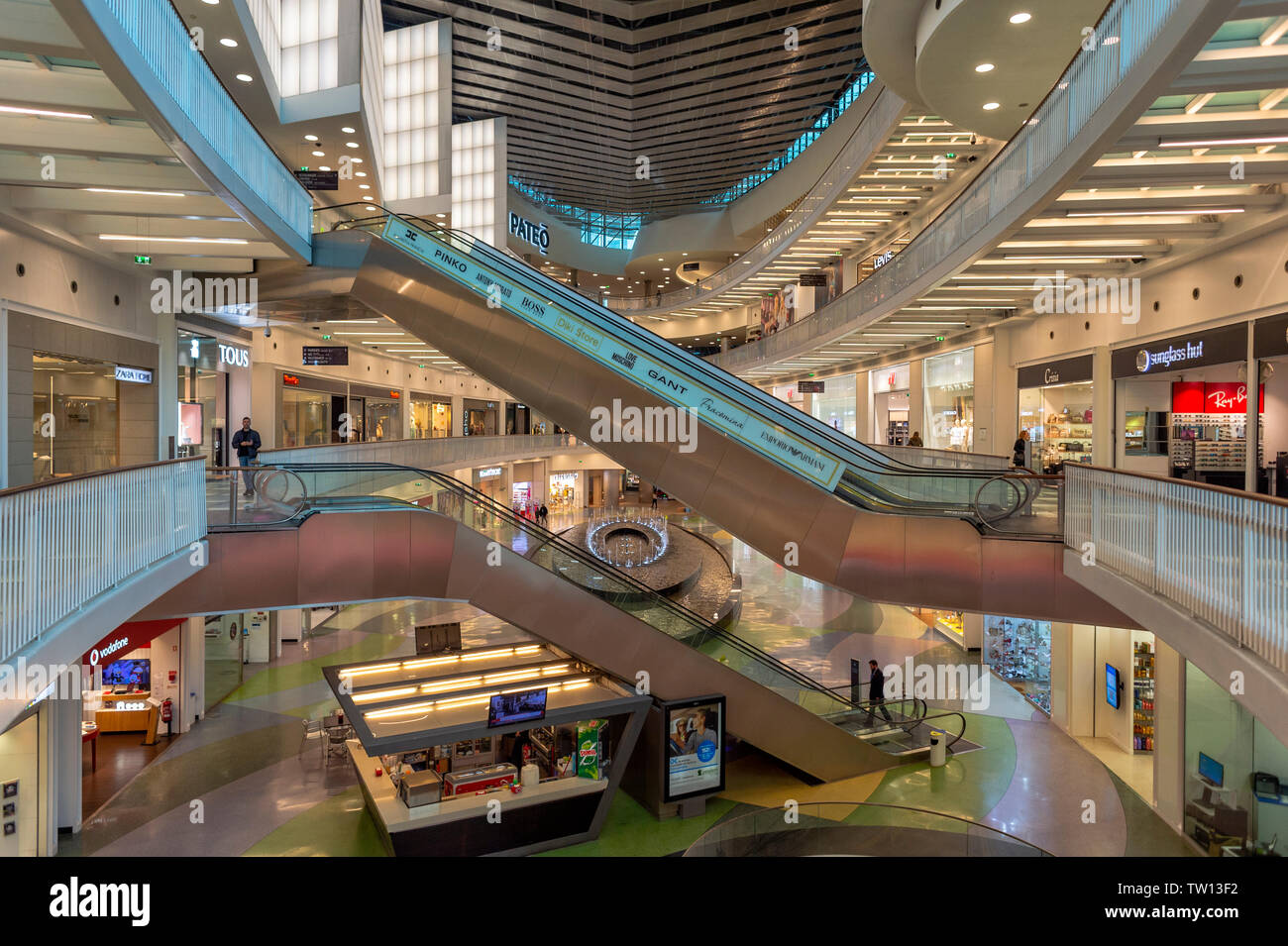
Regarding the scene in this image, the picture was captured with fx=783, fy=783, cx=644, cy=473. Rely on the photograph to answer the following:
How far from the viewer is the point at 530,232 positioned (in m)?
42.7

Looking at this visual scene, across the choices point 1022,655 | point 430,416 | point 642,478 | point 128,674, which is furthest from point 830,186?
point 128,674

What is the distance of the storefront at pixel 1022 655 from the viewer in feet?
58.6

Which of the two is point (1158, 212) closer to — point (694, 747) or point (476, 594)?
point (694, 747)

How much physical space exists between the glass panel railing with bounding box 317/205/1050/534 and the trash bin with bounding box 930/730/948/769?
503cm

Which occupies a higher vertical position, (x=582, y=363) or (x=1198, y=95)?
(x=1198, y=95)

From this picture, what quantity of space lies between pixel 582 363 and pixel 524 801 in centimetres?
694

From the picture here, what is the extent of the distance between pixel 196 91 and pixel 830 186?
19234 mm

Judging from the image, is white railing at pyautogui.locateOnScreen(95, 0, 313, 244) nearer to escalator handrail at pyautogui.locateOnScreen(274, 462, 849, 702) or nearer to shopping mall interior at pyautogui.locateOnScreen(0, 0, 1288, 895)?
shopping mall interior at pyautogui.locateOnScreen(0, 0, 1288, 895)

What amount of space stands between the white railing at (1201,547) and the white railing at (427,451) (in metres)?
11.7
